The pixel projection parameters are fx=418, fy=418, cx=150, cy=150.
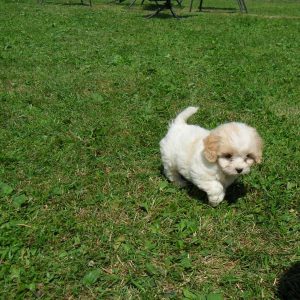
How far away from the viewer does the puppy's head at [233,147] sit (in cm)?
358

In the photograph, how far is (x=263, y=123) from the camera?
599cm

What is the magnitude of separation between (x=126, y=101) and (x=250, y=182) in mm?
2916

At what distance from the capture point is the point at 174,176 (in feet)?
14.6

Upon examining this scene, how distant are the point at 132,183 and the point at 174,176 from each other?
0.46 meters

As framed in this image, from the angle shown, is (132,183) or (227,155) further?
(132,183)

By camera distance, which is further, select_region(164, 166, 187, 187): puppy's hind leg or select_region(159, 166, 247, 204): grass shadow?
select_region(164, 166, 187, 187): puppy's hind leg

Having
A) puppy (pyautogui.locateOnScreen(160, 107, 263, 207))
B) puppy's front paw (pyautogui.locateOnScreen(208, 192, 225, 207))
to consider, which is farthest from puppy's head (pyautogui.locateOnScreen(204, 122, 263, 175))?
puppy's front paw (pyautogui.locateOnScreen(208, 192, 225, 207))

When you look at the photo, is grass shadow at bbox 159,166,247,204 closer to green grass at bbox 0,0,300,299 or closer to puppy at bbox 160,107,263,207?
green grass at bbox 0,0,300,299

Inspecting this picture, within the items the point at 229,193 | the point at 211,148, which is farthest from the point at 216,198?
the point at 211,148

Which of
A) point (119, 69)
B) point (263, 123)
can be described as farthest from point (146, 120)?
point (119, 69)

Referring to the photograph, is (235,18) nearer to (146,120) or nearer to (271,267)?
(146,120)

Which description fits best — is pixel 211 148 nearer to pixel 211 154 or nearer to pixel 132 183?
pixel 211 154

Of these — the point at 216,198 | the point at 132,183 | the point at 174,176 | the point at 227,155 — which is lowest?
the point at 132,183

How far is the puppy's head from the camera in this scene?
3.58 m
